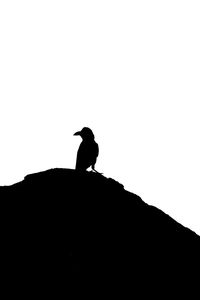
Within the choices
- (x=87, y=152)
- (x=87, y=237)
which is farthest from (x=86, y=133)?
(x=87, y=237)

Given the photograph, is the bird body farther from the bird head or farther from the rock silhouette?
the rock silhouette

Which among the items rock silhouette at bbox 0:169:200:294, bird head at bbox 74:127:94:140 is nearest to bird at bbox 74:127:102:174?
bird head at bbox 74:127:94:140

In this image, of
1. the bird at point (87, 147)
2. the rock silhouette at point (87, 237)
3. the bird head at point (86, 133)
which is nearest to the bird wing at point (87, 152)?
the bird at point (87, 147)

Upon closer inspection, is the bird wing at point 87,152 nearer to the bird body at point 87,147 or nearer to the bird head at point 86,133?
the bird body at point 87,147

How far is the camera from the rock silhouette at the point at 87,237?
32.0ft

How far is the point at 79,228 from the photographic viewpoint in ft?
33.7

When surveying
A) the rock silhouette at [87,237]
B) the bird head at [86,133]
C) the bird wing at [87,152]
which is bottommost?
the rock silhouette at [87,237]

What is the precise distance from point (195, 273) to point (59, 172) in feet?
11.1

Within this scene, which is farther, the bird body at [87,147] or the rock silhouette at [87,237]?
the bird body at [87,147]

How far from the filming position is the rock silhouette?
9750 mm

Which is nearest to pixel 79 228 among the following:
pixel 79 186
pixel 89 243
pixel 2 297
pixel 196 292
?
pixel 89 243

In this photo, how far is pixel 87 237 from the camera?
10188 millimetres

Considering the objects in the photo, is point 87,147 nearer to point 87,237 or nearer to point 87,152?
point 87,152

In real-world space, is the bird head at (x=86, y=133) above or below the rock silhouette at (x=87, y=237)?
above
